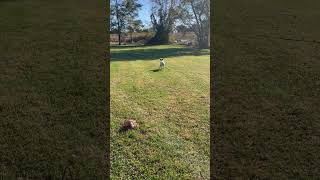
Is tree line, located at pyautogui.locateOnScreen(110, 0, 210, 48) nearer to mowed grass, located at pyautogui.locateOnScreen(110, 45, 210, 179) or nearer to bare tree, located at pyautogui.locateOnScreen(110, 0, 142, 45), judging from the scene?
bare tree, located at pyautogui.locateOnScreen(110, 0, 142, 45)

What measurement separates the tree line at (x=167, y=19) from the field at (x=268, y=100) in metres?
18.2

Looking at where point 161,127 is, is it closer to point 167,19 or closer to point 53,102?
point 53,102

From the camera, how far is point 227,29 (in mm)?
22547

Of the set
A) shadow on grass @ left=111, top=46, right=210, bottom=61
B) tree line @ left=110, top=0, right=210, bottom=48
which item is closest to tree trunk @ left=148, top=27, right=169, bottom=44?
tree line @ left=110, top=0, right=210, bottom=48

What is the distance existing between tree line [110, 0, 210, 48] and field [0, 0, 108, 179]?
19555mm

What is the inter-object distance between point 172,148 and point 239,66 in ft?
23.3

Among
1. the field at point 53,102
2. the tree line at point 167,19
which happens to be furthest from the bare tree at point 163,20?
the field at point 53,102

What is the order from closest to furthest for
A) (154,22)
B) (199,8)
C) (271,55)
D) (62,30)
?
(271,55) → (62,30) → (199,8) → (154,22)

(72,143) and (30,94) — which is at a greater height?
(30,94)

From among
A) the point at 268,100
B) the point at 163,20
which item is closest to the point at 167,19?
the point at 163,20

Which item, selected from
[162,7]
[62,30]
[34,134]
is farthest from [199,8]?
[34,134]

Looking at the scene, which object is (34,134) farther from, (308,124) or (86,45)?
(86,45)

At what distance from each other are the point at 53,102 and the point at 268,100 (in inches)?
275

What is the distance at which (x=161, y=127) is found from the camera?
9.91 meters
